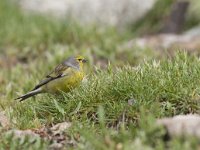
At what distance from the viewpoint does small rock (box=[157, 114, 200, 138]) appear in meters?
5.17

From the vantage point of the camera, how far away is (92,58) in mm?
11188

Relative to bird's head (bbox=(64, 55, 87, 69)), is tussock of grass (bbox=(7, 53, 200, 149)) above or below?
below

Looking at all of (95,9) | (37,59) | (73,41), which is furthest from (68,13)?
(37,59)

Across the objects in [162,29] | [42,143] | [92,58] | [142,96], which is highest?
[162,29]

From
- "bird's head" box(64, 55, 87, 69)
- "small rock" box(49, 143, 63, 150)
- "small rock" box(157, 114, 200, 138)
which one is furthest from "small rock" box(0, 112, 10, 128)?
"small rock" box(157, 114, 200, 138)

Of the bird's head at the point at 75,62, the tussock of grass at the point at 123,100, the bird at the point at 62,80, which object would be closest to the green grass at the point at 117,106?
the tussock of grass at the point at 123,100

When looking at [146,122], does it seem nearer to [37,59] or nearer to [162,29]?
[37,59]

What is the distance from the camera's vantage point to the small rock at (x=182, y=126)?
17.0ft

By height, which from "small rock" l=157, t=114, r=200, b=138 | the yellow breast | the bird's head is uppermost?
the bird's head

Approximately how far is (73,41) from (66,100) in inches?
223

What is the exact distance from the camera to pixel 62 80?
728 cm

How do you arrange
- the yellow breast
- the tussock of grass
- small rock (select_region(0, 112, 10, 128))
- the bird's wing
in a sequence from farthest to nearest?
the bird's wing, the yellow breast, small rock (select_region(0, 112, 10, 128)), the tussock of grass

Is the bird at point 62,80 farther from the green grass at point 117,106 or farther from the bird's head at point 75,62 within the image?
the green grass at point 117,106

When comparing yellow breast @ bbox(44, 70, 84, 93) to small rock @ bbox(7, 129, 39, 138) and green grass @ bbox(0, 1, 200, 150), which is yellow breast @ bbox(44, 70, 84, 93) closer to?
green grass @ bbox(0, 1, 200, 150)
